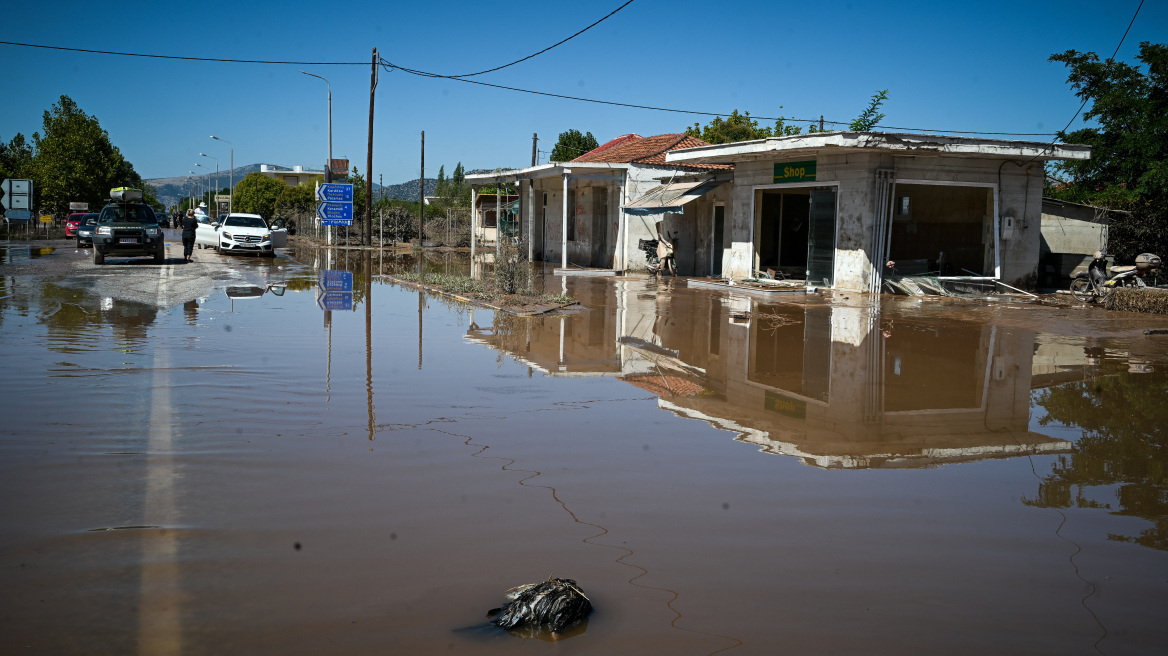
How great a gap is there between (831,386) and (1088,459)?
3.17 m

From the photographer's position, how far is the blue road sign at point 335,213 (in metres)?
33.6

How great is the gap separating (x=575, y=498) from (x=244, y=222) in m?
32.4

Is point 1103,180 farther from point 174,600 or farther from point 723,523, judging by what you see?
point 174,600

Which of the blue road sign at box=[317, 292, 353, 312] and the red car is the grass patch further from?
the red car

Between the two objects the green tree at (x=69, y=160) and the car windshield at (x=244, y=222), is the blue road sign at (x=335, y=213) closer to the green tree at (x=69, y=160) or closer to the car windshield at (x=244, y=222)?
the car windshield at (x=244, y=222)

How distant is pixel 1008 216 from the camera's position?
73.2ft

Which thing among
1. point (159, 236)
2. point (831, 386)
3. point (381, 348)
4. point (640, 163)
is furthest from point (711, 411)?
point (159, 236)

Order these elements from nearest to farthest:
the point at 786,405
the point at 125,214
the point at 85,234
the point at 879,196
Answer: the point at 786,405 < the point at 879,196 < the point at 125,214 < the point at 85,234

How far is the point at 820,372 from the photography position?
10680mm

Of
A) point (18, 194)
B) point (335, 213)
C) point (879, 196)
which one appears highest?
point (18, 194)

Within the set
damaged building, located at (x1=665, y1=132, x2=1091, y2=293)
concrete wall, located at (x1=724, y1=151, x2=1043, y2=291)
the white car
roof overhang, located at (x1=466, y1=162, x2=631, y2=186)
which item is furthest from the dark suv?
concrete wall, located at (x1=724, y1=151, x2=1043, y2=291)

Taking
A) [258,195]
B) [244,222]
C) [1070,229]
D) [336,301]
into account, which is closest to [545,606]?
[336,301]

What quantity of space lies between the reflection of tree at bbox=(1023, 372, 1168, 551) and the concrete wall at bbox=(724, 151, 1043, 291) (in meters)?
11.4

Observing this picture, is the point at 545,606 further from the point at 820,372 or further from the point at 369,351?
the point at 369,351
